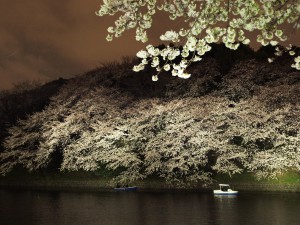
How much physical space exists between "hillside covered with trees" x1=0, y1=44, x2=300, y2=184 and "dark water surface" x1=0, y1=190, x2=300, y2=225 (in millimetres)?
3032

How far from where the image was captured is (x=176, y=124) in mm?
37094

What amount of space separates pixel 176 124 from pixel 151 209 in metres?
11.2

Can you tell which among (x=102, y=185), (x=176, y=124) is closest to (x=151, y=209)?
(x=176, y=124)

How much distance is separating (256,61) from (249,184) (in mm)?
11862

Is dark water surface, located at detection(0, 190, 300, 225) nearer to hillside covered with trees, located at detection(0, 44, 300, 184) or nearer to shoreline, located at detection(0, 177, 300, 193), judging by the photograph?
shoreline, located at detection(0, 177, 300, 193)

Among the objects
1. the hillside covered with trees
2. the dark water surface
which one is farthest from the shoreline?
the dark water surface

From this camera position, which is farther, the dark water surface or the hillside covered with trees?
the hillside covered with trees

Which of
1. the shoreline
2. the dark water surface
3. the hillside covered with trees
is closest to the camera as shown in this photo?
the dark water surface

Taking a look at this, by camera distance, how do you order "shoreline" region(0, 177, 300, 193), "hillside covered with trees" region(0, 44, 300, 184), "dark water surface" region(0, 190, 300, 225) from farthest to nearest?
1. "hillside covered with trees" region(0, 44, 300, 184)
2. "shoreline" region(0, 177, 300, 193)
3. "dark water surface" region(0, 190, 300, 225)

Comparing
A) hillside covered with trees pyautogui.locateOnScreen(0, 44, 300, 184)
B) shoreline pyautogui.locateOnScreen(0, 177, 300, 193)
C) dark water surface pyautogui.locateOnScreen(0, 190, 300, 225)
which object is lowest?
dark water surface pyautogui.locateOnScreen(0, 190, 300, 225)

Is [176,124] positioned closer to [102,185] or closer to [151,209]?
[102,185]

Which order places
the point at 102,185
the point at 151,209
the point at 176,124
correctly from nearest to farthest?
the point at 151,209 → the point at 176,124 → the point at 102,185

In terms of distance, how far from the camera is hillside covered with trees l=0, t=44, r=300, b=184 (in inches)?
1372

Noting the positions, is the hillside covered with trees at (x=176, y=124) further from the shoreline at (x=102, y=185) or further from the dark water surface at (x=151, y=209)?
the dark water surface at (x=151, y=209)
